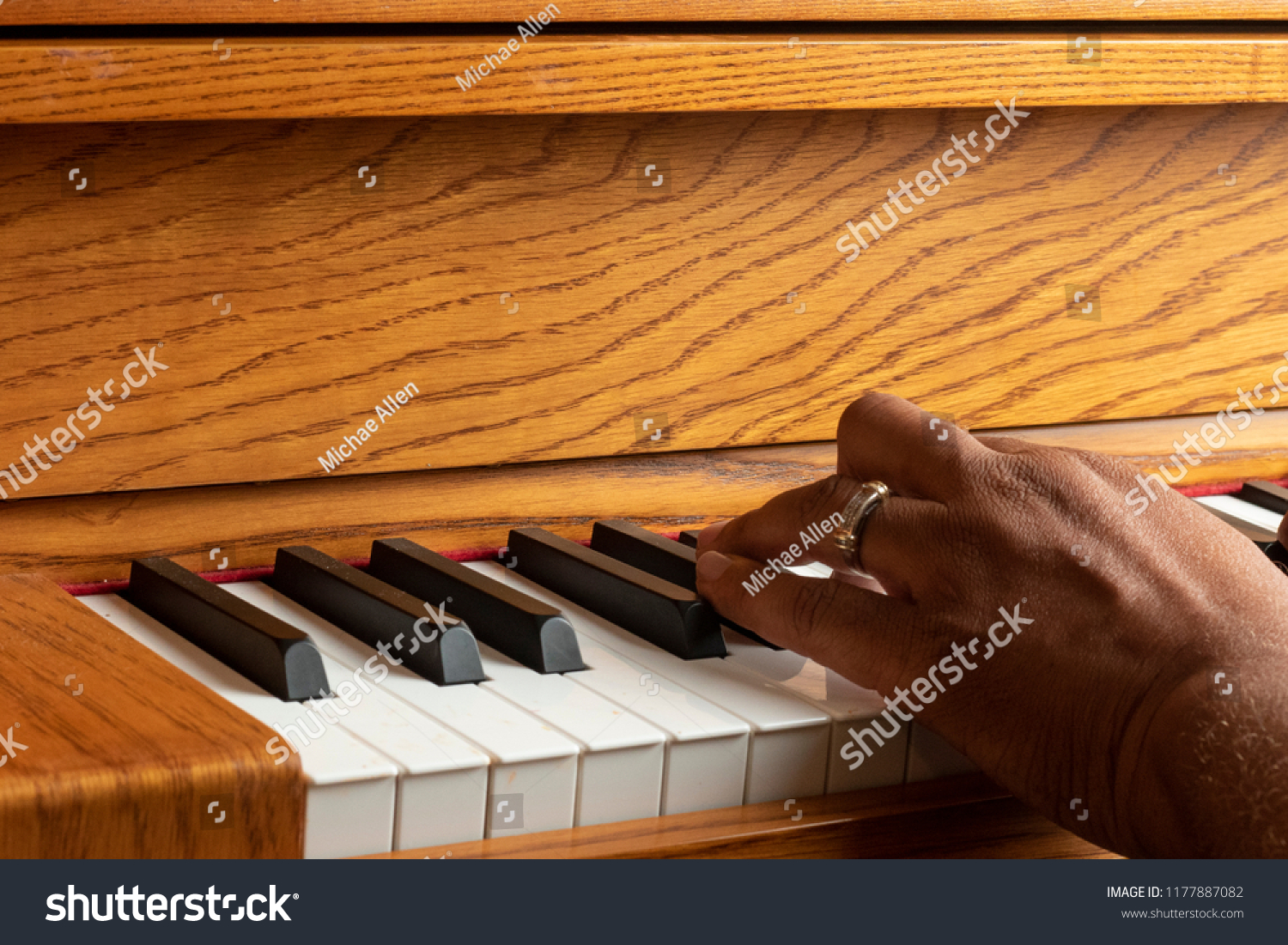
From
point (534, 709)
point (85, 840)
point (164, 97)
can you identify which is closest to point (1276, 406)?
point (534, 709)

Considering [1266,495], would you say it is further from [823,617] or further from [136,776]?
[136,776]

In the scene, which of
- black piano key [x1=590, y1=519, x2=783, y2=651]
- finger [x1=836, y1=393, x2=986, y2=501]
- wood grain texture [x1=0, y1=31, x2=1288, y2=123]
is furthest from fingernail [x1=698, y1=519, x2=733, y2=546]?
wood grain texture [x1=0, y1=31, x2=1288, y2=123]

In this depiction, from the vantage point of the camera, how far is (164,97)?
0.95 meters

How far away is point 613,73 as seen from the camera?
1.08 m

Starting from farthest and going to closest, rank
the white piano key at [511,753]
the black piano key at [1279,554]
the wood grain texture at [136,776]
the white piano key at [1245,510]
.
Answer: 1. the white piano key at [1245,510]
2. the black piano key at [1279,554]
3. the white piano key at [511,753]
4. the wood grain texture at [136,776]

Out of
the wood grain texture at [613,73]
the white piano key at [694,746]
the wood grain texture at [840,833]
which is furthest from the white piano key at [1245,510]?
the white piano key at [694,746]

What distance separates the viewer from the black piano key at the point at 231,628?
0.93 metres

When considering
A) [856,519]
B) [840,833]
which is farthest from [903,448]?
[840,833]

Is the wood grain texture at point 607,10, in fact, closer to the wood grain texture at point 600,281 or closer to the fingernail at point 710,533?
the wood grain texture at point 600,281

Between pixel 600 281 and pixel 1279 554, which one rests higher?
pixel 600 281

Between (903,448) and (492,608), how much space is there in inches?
13.4

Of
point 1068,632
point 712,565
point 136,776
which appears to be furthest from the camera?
point 712,565

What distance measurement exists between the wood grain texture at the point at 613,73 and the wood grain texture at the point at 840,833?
20.8 inches

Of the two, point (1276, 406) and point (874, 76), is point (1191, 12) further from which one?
point (1276, 406)
